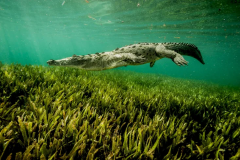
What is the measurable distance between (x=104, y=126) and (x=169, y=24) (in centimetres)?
2426

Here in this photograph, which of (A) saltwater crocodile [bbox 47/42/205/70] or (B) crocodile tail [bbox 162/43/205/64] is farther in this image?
(B) crocodile tail [bbox 162/43/205/64]

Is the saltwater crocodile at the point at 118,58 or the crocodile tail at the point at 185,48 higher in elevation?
the crocodile tail at the point at 185,48

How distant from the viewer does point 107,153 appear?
1.43m

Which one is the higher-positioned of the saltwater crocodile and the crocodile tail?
the crocodile tail

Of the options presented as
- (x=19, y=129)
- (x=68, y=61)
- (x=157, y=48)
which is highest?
(x=157, y=48)

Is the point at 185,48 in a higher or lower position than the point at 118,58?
higher

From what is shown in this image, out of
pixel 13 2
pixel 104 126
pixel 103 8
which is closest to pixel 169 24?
pixel 103 8

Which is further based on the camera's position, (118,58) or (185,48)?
(185,48)

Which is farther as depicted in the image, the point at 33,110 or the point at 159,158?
the point at 33,110

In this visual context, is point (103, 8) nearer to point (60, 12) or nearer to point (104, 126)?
point (60, 12)

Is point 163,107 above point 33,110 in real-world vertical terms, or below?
below

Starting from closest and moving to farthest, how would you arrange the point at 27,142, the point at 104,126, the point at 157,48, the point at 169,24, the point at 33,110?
the point at 27,142 → the point at 104,126 → the point at 33,110 → the point at 157,48 → the point at 169,24

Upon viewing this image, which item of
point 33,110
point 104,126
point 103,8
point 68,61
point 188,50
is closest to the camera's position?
point 104,126

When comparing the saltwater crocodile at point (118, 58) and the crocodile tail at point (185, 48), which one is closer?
the saltwater crocodile at point (118, 58)
